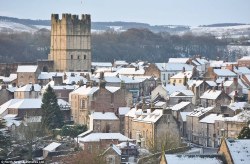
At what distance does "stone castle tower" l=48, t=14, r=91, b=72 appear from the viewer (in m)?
108

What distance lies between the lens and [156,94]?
82875mm

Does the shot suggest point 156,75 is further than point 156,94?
Yes

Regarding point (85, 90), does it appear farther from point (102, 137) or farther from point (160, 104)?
point (102, 137)

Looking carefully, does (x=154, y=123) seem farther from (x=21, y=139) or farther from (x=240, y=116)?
(x=21, y=139)

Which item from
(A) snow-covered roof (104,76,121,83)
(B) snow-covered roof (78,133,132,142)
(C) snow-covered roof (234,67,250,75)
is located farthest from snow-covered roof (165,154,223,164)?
(C) snow-covered roof (234,67,250,75)

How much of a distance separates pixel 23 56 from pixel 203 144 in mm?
100117

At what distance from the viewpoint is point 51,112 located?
7338 centimetres

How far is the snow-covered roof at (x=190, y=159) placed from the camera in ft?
131

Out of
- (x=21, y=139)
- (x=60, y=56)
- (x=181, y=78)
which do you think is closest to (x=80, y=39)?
(x=60, y=56)

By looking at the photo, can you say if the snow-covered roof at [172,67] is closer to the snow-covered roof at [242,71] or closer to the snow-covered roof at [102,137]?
the snow-covered roof at [242,71]

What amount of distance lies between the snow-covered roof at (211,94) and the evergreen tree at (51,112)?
39.1ft

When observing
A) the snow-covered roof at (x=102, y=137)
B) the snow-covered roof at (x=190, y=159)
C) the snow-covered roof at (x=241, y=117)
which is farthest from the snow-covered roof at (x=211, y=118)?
the snow-covered roof at (x=190, y=159)

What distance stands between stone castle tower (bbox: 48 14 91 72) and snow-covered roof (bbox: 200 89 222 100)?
30.2 metres

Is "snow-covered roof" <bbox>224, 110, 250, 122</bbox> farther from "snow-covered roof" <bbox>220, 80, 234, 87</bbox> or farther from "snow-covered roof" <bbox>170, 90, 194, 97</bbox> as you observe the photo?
"snow-covered roof" <bbox>220, 80, 234, 87</bbox>
